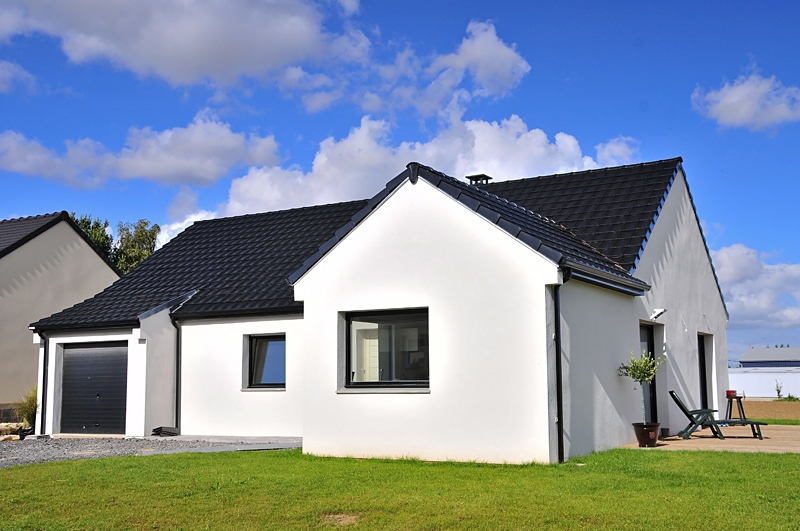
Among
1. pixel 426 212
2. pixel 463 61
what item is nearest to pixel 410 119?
pixel 463 61

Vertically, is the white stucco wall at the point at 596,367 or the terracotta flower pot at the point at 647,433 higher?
the white stucco wall at the point at 596,367

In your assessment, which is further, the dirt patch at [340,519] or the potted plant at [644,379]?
the potted plant at [644,379]

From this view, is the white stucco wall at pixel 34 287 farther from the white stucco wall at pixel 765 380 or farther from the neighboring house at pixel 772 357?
the neighboring house at pixel 772 357

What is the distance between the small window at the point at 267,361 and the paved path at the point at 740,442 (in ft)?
26.7

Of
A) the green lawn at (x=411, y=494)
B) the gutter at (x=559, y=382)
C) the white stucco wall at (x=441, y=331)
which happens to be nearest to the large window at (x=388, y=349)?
the white stucco wall at (x=441, y=331)

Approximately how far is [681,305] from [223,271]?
11920mm

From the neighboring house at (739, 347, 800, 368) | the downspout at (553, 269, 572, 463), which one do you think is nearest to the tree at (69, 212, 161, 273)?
the downspout at (553, 269, 572, 463)

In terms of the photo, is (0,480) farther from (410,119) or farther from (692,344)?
(692,344)

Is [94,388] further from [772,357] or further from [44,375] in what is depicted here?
[772,357]

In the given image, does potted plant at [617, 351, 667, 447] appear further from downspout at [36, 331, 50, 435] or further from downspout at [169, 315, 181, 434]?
downspout at [36, 331, 50, 435]

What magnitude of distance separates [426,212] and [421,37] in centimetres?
376

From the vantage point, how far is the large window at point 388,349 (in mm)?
12281

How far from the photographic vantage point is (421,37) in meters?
13.8

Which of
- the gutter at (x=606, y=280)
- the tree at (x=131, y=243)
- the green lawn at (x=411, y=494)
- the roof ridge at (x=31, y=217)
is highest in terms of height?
the tree at (x=131, y=243)
